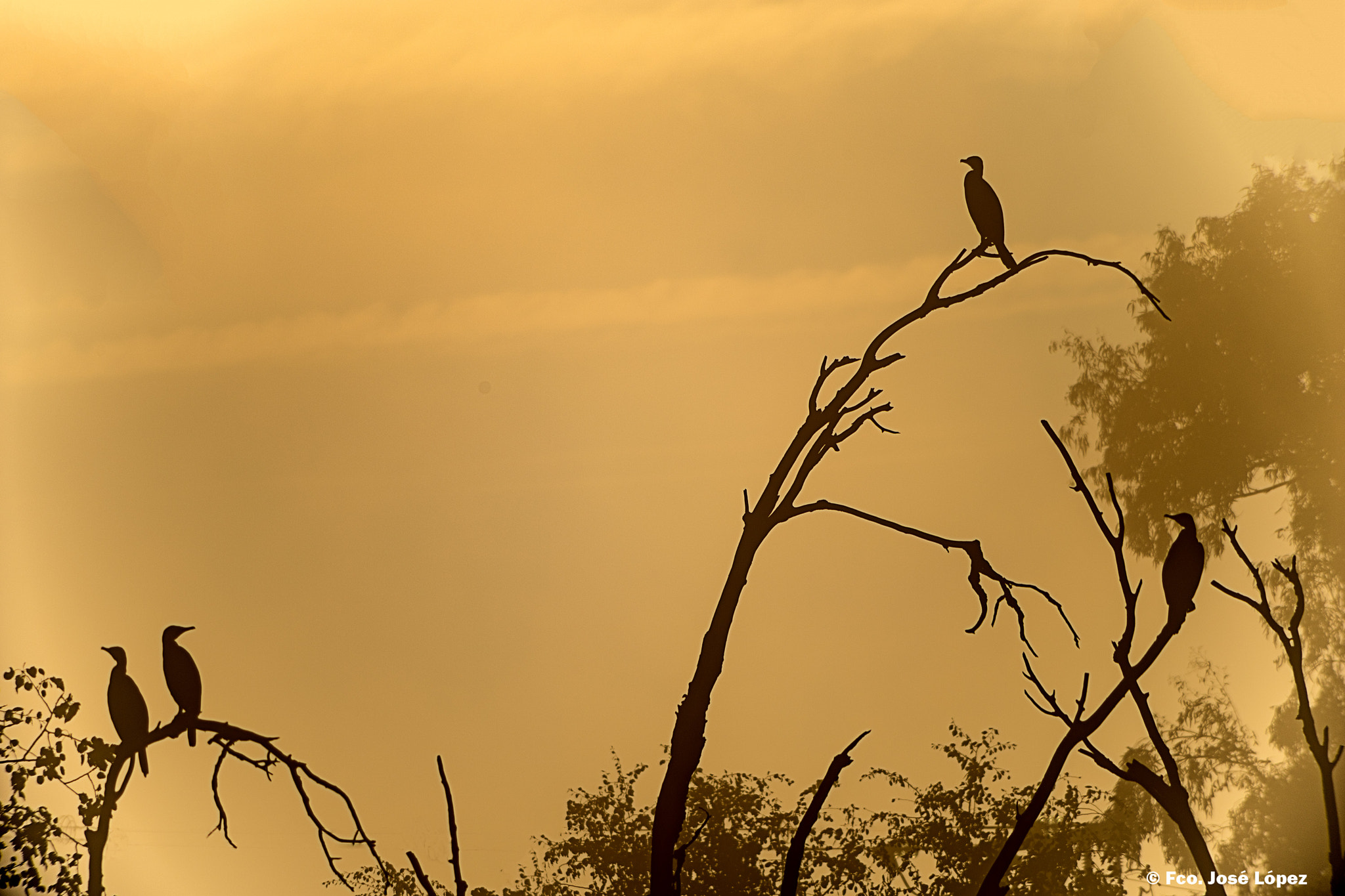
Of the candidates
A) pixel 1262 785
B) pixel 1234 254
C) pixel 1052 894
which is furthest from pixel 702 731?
pixel 1234 254

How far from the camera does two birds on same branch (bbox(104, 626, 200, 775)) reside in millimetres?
4223

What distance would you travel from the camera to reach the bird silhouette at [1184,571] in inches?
153

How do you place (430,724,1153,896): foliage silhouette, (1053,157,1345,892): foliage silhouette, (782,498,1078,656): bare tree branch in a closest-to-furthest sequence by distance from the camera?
(782,498,1078,656): bare tree branch < (430,724,1153,896): foliage silhouette < (1053,157,1345,892): foliage silhouette

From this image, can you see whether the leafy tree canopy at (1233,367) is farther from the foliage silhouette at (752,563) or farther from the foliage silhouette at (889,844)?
the foliage silhouette at (752,563)

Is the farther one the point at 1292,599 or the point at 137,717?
the point at 1292,599

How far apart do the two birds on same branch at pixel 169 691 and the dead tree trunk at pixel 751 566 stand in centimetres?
208

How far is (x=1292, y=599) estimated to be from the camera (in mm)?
26047

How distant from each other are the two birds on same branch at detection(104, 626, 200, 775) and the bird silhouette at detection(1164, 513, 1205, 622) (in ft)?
11.0

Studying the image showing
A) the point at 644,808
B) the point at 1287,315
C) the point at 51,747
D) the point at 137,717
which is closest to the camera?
the point at 137,717

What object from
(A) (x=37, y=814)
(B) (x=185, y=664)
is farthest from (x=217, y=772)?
(A) (x=37, y=814)

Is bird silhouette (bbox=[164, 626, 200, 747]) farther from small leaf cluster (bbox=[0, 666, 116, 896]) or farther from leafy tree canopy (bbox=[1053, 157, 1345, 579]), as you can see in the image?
leafy tree canopy (bbox=[1053, 157, 1345, 579])

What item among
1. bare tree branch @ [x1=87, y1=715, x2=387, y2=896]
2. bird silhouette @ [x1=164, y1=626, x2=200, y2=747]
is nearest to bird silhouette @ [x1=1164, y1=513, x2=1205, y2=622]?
bare tree branch @ [x1=87, y1=715, x2=387, y2=896]

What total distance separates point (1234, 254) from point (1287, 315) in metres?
2.23

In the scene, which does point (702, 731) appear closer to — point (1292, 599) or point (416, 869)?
point (416, 869)
